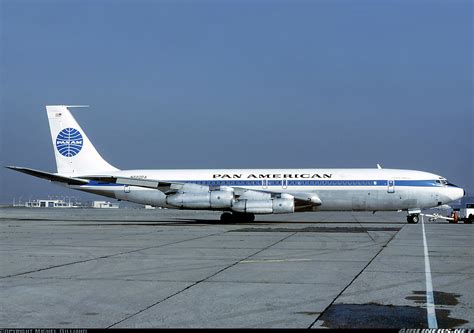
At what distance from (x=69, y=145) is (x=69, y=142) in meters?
0.22

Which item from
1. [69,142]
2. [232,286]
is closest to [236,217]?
[69,142]

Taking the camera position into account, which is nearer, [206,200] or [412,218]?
[206,200]

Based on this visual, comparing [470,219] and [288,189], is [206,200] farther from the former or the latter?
[470,219]

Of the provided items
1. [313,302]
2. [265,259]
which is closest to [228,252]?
[265,259]

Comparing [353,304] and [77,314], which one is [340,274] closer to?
[353,304]

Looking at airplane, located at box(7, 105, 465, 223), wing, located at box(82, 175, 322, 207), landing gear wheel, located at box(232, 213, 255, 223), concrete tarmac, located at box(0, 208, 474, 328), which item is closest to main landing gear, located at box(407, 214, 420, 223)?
airplane, located at box(7, 105, 465, 223)

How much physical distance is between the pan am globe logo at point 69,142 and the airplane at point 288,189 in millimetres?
2448

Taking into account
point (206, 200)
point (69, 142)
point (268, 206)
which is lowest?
point (268, 206)

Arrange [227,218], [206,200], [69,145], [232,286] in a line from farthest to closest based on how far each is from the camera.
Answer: [69,145] < [227,218] < [206,200] < [232,286]

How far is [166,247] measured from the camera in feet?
59.7

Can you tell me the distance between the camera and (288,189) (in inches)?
1444

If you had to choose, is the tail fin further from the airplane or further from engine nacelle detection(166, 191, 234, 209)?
engine nacelle detection(166, 191, 234, 209)

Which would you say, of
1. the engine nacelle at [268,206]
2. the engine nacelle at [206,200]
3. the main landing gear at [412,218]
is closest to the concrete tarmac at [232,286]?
the engine nacelle at [268,206]

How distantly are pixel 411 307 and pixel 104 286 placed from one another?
16.9ft
